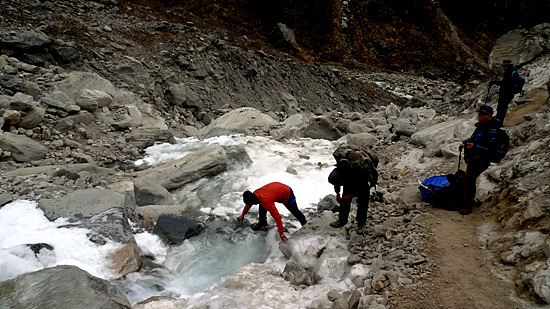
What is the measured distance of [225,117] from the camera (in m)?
15.3

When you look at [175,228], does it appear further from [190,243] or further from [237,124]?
[237,124]

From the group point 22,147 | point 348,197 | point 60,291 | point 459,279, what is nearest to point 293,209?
point 348,197

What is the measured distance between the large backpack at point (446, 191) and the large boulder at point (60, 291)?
4803 mm

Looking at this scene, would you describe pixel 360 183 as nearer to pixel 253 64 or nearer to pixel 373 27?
pixel 253 64

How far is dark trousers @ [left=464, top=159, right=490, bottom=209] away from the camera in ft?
16.4

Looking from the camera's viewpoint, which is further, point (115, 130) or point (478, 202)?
point (115, 130)

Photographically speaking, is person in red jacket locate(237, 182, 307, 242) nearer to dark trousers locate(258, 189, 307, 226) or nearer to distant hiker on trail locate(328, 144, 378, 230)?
dark trousers locate(258, 189, 307, 226)

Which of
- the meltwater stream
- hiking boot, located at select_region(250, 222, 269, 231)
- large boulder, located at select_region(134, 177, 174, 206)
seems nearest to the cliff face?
A: the meltwater stream

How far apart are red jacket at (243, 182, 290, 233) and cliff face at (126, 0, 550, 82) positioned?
24.2 meters

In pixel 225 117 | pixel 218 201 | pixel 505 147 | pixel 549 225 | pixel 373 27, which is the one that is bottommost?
pixel 218 201

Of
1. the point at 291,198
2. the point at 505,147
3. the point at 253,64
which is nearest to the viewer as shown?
the point at 505,147

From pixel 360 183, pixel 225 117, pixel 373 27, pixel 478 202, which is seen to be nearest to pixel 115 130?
pixel 225 117

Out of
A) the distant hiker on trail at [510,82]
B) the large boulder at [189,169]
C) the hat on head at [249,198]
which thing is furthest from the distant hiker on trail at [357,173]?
the large boulder at [189,169]

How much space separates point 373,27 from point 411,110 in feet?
82.3
